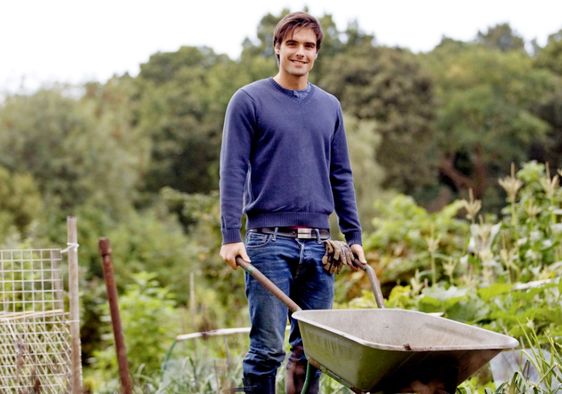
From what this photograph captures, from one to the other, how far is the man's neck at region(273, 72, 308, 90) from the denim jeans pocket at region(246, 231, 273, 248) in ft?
1.80

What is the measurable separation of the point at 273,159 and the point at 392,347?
1064 millimetres

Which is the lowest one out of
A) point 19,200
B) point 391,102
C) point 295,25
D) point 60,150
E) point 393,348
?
point 19,200

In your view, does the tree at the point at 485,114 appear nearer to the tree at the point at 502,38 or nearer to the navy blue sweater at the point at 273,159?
the tree at the point at 502,38

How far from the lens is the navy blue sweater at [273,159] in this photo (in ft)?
10.6

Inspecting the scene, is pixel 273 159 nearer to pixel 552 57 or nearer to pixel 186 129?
pixel 186 129

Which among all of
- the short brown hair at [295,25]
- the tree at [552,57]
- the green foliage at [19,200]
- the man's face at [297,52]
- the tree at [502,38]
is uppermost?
the tree at [502,38]

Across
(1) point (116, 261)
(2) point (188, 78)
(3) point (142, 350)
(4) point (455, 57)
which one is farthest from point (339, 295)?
(4) point (455, 57)

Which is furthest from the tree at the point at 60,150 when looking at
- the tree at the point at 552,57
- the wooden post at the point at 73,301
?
the tree at the point at 552,57

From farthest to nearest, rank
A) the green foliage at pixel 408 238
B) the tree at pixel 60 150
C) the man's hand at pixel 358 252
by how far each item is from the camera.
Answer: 1. the tree at pixel 60 150
2. the green foliage at pixel 408 238
3. the man's hand at pixel 358 252

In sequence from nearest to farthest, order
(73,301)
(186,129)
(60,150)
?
(73,301), (60,150), (186,129)

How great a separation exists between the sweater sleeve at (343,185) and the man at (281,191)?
96 mm

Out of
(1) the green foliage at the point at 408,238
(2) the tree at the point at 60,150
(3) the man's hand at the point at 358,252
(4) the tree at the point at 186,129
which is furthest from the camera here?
(4) the tree at the point at 186,129

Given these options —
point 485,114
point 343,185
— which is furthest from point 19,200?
point 485,114

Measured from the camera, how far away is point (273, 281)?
323 centimetres
